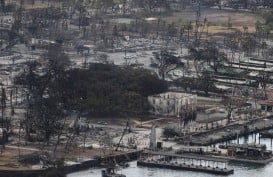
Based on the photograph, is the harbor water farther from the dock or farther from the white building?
the white building

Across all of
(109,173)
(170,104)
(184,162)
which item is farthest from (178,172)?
(170,104)

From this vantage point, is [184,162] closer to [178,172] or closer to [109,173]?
[178,172]

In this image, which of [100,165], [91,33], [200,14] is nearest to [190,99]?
[100,165]

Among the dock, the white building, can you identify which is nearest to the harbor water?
the dock

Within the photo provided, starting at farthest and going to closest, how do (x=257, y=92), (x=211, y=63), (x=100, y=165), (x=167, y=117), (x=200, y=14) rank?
(x=200, y=14) < (x=211, y=63) < (x=257, y=92) < (x=167, y=117) < (x=100, y=165)

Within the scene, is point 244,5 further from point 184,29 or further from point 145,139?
point 145,139
